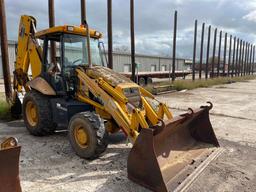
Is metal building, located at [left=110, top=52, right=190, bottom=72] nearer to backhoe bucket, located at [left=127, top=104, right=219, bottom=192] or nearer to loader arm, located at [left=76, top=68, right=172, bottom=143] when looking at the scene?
loader arm, located at [left=76, top=68, right=172, bottom=143]

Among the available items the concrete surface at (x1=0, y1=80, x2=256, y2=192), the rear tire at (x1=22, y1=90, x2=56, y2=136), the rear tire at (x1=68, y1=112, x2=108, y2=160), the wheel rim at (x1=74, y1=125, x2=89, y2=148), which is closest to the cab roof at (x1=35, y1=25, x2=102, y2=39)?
the rear tire at (x1=22, y1=90, x2=56, y2=136)

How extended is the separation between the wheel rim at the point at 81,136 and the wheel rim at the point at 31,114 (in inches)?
68.9

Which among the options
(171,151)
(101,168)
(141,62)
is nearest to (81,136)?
(101,168)

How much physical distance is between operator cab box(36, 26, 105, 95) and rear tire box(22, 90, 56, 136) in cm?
42

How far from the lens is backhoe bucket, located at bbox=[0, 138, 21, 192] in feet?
8.98

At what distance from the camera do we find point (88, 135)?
4.57 meters

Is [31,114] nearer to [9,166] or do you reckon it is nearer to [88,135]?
[88,135]

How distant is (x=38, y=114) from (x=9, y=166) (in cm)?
315

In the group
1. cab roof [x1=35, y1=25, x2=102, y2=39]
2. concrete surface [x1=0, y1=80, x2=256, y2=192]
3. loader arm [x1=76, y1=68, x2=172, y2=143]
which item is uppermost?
cab roof [x1=35, y1=25, x2=102, y2=39]

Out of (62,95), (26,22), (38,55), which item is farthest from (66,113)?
(26,22)

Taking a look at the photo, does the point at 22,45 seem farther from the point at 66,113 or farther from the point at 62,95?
the point at 66,113

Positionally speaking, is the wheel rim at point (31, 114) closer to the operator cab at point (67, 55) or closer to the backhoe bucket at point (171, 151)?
the operator cab at point (67, 55)

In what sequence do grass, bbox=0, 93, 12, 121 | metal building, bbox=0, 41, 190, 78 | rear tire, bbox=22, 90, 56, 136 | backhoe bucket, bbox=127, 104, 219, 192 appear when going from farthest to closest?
metal building, bbox=0, 41, 190, 78 → grass, bbox=0, 93, 12, 121 → rear tire, bbox=22, 90, 56, 136 → backhoe bucket, bbox=127, 104, 219, 192

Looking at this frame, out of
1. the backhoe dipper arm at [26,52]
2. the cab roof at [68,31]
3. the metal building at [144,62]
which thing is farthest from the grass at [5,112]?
the metal building at [144,62]
